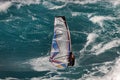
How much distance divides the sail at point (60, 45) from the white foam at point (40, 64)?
216ft

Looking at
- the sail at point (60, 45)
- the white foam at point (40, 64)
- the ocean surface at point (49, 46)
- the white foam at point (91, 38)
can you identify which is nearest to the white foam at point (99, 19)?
the ocean surface at point (49, 46)

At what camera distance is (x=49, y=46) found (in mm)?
159000

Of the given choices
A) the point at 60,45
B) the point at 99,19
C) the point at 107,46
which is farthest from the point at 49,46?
the point at 60,45

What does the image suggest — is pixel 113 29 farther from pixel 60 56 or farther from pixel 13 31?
pixel 60 56

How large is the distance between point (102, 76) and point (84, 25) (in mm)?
48072

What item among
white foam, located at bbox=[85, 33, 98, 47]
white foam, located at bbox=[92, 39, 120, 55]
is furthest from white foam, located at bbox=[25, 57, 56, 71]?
white foam, located at bbox=[85, 33, 98, 47]

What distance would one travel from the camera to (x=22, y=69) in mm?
144250

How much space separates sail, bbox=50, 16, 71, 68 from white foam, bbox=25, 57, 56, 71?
65.7 m

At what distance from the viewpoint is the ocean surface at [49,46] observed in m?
142

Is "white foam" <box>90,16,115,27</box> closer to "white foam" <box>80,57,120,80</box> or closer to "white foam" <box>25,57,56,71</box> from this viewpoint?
"white foam" <box>80,57,120,80</box>

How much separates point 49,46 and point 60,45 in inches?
3133

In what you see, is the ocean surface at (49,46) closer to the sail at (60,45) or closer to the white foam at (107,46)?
the white foam at (107,46)

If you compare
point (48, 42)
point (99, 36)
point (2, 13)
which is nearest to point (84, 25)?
point (99, 36)

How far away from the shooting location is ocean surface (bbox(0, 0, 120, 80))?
142000 millimetres
